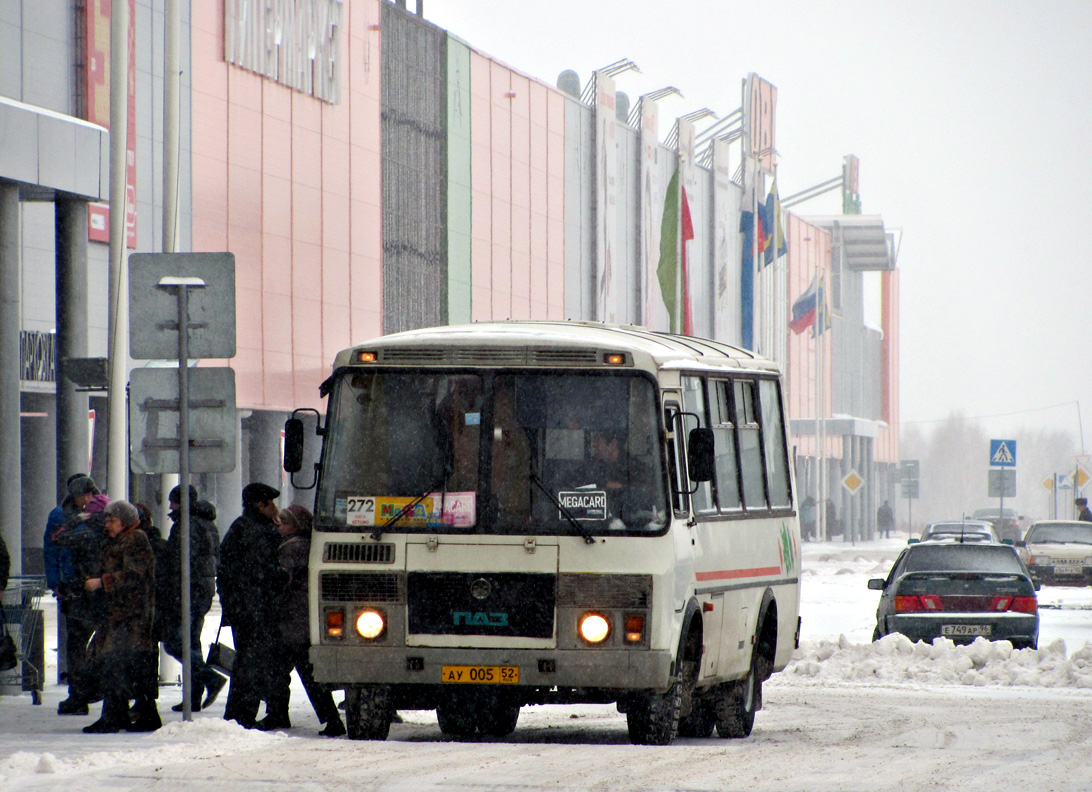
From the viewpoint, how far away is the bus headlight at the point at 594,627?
35.1 ft

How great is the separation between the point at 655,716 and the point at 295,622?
2.51m

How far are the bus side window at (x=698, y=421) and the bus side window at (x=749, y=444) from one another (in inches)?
36.5

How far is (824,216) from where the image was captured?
347ft

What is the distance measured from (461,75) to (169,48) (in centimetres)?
3632

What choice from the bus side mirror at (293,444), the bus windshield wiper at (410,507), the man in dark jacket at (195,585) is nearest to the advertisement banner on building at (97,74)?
the man in dark jacket at (195,585)

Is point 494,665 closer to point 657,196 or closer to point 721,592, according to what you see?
point 721,592

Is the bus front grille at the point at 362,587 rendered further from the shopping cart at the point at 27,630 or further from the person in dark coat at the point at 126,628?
the shopping cart at the point at 27,630

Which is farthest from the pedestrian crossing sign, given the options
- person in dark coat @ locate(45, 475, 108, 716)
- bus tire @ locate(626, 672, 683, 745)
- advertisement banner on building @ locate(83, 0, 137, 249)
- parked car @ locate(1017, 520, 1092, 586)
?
bus tire @ locate(626, 672, 683, 745)

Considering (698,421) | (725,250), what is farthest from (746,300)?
(698,421)

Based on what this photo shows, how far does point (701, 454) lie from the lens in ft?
35.5

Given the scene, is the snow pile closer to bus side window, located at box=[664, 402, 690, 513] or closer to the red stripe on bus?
the red stripe on bus

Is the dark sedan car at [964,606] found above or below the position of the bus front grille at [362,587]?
below

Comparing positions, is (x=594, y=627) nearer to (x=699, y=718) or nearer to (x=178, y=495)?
(x=699, y=718)

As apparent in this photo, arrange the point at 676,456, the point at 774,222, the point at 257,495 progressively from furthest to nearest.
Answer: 1. the point at 774,222
2. the point at 257,495
3. the point at 676,456
